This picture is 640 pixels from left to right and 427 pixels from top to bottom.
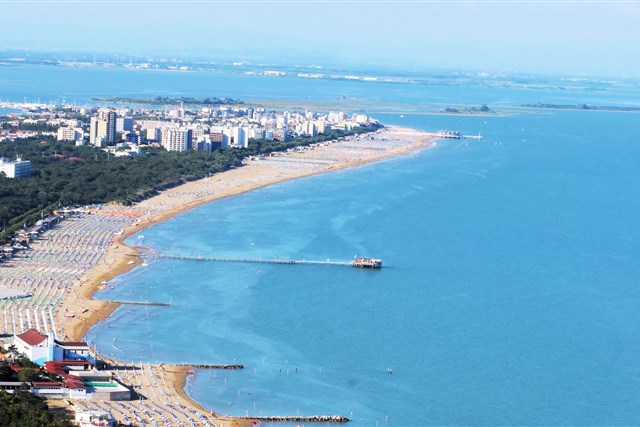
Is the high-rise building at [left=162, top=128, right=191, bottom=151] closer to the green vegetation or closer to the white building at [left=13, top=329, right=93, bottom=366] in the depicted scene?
the white building at [left=13, top=329, right=93, bottom=366]

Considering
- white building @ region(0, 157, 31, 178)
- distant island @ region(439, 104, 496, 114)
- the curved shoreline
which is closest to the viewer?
the curved shoreline

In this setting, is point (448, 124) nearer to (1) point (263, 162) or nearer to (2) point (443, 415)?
(1) point (263, 162)

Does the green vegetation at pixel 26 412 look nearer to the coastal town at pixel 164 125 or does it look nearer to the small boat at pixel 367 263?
the small boat at pixel 367 263

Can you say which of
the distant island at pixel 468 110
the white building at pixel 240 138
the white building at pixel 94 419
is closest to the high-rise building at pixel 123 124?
the white building at pixel 240 138

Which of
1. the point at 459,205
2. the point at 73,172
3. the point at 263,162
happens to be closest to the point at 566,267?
the point at 459,205

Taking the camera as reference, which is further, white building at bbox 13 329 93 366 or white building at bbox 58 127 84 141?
white building at bbox 58 127 84 141

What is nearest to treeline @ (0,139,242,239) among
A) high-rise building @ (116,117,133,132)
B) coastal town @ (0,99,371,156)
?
coastal town @ (0,99,371,156)
